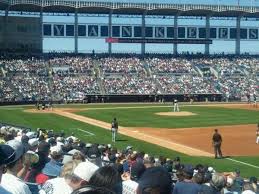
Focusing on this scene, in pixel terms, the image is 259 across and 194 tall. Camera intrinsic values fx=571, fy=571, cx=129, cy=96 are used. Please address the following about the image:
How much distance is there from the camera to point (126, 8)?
79.8m

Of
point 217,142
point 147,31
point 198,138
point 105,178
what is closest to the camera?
point 105,178

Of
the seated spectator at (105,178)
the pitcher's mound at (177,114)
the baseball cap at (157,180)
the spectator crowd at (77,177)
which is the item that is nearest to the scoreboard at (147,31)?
the pitcher's mound at (177,114)

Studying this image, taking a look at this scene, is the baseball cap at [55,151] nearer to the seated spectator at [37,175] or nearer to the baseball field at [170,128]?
the seated spectator at [37,175]

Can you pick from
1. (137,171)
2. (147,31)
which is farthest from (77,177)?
(147,31)

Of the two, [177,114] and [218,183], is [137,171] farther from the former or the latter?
[177,114]

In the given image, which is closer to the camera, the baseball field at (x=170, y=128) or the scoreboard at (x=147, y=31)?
the baseball field at (x=170, y=128)

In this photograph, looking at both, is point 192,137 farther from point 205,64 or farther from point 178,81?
point 205,64

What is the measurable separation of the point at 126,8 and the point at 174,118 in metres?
33.2

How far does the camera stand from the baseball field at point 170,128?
28.8 meters

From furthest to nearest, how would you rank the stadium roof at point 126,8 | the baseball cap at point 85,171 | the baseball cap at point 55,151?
the stadium roof at point 126,8
the baseball cap at point 55,151
the baseball cap at point 85,171

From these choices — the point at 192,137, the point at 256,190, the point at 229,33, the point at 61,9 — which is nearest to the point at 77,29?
the point at 61,9

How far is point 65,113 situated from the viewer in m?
56.0

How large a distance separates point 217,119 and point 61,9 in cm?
3742

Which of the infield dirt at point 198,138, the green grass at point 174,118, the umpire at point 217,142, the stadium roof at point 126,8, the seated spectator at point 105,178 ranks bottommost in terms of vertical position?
the green grass at point 174,118
